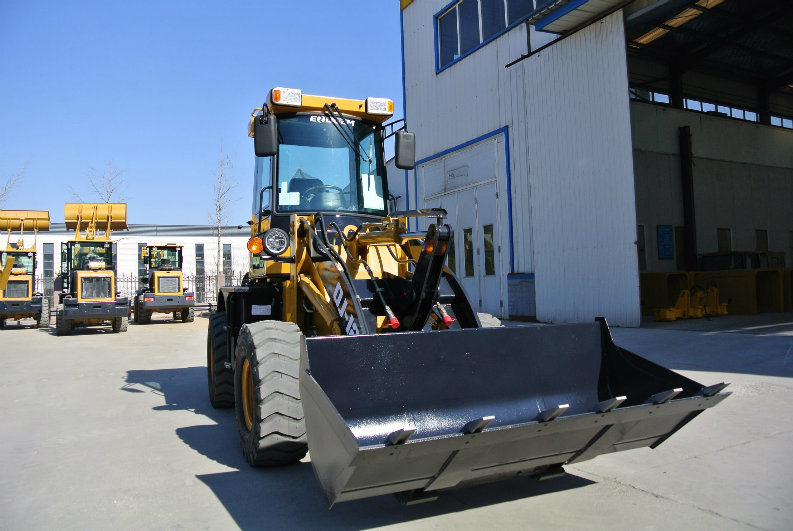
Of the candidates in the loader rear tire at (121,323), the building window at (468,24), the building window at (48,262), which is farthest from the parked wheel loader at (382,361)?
the building window at (48,262)

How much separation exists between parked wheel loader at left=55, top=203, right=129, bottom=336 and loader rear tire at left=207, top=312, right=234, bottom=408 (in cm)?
1313

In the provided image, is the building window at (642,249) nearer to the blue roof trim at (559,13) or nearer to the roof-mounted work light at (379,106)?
the blue roof trim at (559,13)

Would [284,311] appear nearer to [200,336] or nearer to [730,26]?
[200,336]

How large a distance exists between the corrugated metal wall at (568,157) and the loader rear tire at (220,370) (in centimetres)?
908

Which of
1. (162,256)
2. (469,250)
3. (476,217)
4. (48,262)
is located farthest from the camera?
(48,262)

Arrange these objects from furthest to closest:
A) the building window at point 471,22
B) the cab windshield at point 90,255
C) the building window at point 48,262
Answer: the building window at point 48,262
the cab windshield at point 90,255
the building window at point 471,22

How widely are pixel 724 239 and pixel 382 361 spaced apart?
21.4 metres

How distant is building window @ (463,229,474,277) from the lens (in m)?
17.6

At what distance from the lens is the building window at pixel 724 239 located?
70.2ft

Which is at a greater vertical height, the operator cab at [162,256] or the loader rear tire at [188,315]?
the operator cab at [162,256]

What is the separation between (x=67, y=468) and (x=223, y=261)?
36.0 metres

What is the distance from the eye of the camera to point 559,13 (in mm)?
13281

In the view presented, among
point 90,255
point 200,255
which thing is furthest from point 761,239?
point 200,255

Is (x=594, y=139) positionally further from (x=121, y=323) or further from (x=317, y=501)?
(x=121, y=323)
